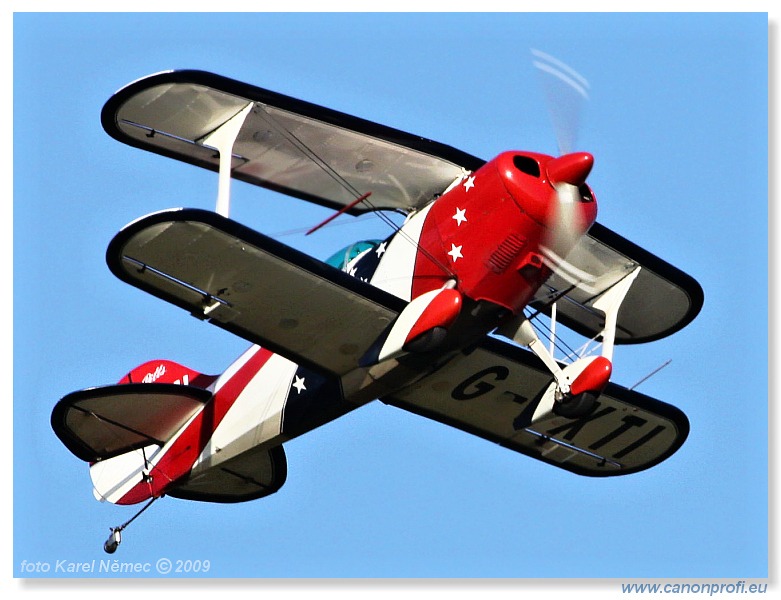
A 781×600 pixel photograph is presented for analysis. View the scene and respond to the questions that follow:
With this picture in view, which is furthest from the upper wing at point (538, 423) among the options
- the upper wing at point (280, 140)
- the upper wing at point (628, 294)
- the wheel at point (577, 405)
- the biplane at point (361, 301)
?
the upper wing at point (280, 140)

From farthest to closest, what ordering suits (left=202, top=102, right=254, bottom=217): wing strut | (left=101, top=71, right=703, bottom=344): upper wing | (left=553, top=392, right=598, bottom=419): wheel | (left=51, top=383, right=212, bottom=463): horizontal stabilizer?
(left=51, top=383, right=212, bottom=463): horizontal stabilizer < (left=101, top=71, right=703, bottom=344): upper wing < (left=553, top=392, right=598, bottom=419): wheel < (left=202, top=102, right=254, bottom=217): wing strut

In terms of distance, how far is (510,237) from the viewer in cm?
1644

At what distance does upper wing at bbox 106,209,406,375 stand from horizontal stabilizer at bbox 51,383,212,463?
244cm

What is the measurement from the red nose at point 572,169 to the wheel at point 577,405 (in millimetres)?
2307

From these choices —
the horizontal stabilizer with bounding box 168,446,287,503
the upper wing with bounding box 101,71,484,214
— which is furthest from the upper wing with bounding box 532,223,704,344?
the horizontal stabilizer with bounding box 168,446,287,503

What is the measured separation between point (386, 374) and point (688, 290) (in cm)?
389

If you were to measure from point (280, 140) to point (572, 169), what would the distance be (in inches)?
143

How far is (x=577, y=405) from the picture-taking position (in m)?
17.2

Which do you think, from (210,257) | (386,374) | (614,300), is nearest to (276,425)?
(386,374)

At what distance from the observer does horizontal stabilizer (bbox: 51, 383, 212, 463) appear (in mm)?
18938

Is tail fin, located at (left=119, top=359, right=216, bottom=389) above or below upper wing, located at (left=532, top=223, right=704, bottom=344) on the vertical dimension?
below

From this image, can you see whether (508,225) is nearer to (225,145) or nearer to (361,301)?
(361,301)

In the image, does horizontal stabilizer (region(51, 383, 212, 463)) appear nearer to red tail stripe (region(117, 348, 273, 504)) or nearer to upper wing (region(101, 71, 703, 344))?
red tail stripe (region(117, 348, 273, 504))

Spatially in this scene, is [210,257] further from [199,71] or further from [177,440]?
[177,440]
